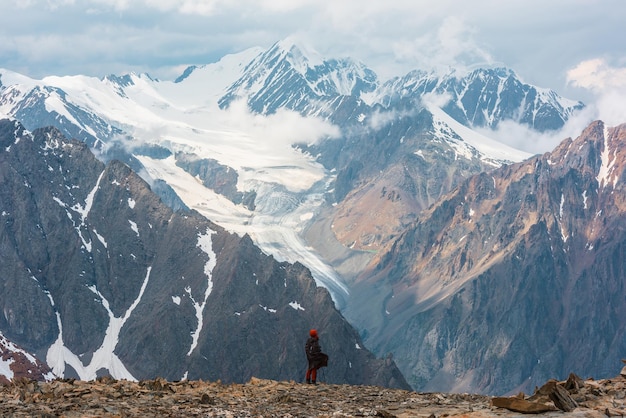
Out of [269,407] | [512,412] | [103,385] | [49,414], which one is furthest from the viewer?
[103,385]

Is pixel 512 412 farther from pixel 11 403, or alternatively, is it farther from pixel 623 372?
pixel 11 403

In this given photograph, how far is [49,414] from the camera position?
39000 mm

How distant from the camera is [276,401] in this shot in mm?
46219

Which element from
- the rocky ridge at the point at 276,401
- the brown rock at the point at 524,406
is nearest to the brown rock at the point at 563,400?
the rocky ridge at the point at 276,401

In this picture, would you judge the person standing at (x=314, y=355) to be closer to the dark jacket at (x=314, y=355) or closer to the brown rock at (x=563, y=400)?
the dark jacket at (x=314, y=355)

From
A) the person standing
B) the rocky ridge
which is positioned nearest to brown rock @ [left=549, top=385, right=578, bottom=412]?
the rocky ridge

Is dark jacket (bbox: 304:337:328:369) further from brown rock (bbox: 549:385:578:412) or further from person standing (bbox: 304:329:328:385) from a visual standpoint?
brown rock (bbox: 549:385:578:412)

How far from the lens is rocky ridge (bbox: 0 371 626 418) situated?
37.2m

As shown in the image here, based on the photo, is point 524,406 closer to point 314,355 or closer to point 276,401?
point 276,401

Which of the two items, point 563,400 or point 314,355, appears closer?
point 563,400

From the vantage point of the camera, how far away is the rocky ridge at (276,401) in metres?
37.2

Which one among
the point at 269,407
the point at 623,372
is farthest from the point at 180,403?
the point at 623,372

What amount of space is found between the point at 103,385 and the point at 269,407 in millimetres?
9740

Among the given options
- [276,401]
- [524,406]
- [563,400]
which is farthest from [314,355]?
[563,400]
